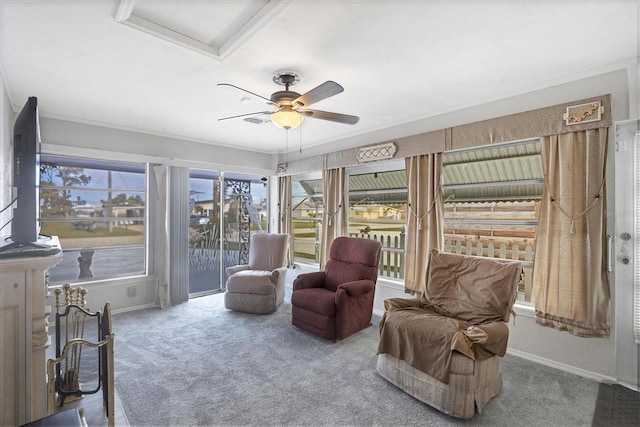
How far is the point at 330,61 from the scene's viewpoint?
94.3 inches

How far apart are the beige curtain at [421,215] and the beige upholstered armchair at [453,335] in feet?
2.54

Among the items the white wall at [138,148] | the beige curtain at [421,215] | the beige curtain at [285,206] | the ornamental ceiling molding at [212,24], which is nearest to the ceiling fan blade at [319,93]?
the ornamental ceiling molding at [212,24]

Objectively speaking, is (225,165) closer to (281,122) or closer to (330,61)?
(281,122)

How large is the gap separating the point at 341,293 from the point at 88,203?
4.17 m

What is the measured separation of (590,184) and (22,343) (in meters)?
3.93

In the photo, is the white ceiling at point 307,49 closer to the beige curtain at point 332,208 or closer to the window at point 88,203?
the window at point 88,203

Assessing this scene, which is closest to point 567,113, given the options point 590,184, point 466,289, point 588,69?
point 588,69

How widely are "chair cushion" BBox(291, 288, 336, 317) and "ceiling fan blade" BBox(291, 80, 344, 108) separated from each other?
6.45 feet

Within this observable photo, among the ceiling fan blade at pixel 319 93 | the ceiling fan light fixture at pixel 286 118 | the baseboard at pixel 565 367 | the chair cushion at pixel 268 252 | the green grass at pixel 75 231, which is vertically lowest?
the baseboard at pixel 565 367

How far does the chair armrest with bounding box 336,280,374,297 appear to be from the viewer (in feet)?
10.6

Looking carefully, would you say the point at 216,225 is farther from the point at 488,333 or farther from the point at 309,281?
the point at 488,333

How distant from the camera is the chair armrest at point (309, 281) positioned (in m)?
3.71

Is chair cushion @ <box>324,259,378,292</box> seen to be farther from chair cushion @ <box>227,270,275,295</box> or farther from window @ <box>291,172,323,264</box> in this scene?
window @ <box>291,172,323,264</box>

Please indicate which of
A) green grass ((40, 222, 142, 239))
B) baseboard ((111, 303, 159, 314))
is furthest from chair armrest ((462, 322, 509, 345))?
green grass ((40, 222, 142, 239))
